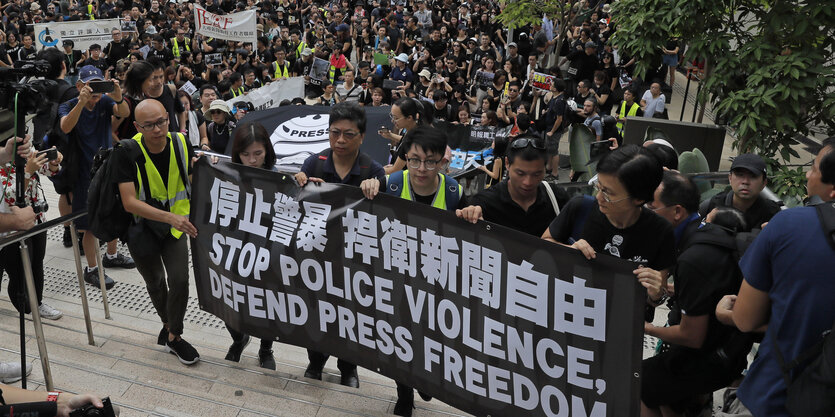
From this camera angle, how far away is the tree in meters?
7.38

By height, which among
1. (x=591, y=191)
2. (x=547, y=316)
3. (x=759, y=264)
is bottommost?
(x=591, y=191)

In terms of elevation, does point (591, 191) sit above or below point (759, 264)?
below

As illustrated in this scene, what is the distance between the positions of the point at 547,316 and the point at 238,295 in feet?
6.47

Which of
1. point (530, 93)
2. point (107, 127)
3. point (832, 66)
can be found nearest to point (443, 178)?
point (107, 127)

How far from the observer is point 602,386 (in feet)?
10.5

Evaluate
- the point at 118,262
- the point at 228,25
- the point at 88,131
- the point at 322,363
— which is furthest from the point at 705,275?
the point at 228,25

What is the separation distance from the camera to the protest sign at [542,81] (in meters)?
11.7

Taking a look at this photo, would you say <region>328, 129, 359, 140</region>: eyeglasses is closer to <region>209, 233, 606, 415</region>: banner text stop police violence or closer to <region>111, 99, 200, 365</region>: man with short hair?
<region>209, 233, 606, 415</region>: banner text stop police violence

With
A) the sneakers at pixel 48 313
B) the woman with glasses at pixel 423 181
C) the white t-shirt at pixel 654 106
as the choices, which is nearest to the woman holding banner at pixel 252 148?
the woman with glasses at pixel 423 181

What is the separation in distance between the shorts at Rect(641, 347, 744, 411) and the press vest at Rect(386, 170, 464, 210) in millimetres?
1342

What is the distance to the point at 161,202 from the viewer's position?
A: 4516 mm

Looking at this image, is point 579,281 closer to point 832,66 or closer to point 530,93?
point 832,66

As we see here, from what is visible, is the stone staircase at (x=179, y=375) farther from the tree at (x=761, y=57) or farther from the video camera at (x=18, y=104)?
the tree at (x=761, y=57)

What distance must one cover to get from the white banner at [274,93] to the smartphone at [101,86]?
559 centimetres
